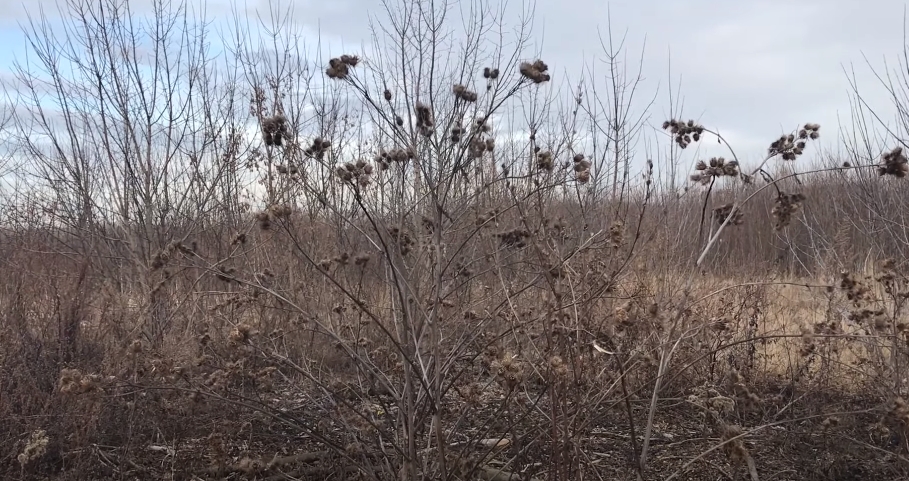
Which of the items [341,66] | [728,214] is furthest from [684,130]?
[341,66]

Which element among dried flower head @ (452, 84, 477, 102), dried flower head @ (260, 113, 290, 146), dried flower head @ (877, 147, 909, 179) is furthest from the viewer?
dried flower head @ (452, 84, 477, 102)

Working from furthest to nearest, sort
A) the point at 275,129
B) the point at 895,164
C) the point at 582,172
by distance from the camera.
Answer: the point at 582,172 < the point at 275,129 < the point at 895,164

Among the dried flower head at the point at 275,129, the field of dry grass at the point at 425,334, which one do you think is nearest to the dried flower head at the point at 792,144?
the field of dry grass at the point at 425,334

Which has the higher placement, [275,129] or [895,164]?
[275,129]

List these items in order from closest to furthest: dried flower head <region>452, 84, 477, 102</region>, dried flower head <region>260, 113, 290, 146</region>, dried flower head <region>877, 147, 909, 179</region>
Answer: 1. dried flower head <region>877, 147, 909, 179</region>
2. dried flower head <region>260, 113, 290, 146</region>
3. dried flower head <region>452, 84, 477, 102</region>

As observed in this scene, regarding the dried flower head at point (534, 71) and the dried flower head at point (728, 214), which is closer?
the dried flower head at point (534, 71)

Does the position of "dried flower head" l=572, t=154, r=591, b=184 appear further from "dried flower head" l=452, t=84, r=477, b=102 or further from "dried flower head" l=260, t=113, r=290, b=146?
"dried flower head" l=260, t=113, r=290, b=146

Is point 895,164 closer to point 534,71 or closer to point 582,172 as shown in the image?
point 582,172

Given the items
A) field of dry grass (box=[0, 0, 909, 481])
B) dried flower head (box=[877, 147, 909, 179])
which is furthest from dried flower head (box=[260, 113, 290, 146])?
dried flower head (box=[877, 147, 909, 179])

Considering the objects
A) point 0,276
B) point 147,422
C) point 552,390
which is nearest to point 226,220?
point 0,276

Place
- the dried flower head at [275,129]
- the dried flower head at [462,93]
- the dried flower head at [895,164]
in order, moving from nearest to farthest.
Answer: the dried flower head at [895,164] → the dried flower head at [275,129] → the dried flower head at [462,93]

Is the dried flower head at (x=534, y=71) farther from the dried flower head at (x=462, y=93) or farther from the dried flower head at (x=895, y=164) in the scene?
the dried flower head at (x=895, y=164)

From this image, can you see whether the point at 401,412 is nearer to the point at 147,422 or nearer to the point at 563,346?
the point at 563,346

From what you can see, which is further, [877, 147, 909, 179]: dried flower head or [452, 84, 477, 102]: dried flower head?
[452, 84, 477, 102]: dried flower head
